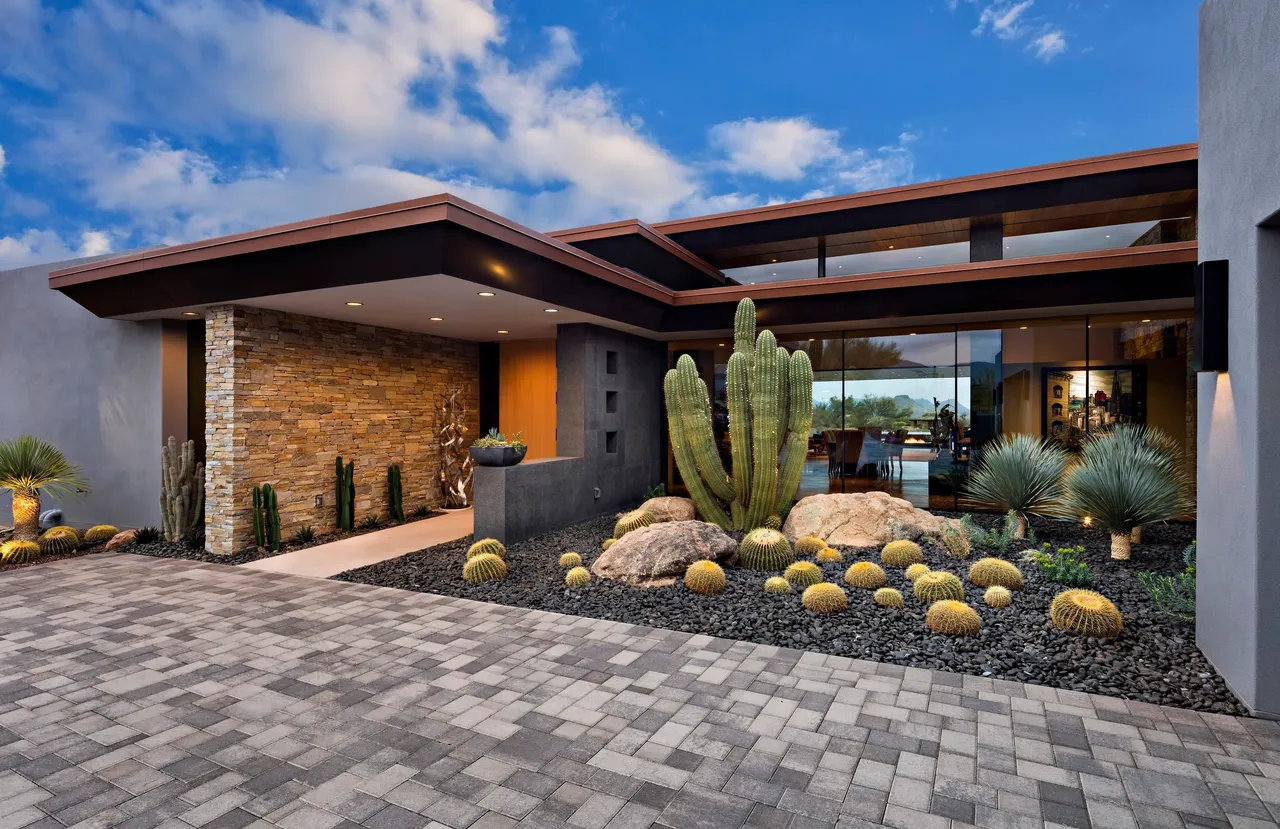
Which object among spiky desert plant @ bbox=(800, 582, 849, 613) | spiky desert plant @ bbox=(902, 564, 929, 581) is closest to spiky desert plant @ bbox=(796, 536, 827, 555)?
spiky desert plant @ bbox=(902, 564, 929, 581)

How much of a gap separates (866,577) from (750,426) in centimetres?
265

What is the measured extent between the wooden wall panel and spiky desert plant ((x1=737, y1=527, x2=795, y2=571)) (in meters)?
5.57

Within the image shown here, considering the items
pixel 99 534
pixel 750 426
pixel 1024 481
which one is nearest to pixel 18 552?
pixel 99 534

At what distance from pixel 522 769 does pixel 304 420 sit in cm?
709

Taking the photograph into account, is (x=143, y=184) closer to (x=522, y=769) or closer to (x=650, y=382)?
(x=650, y=382)

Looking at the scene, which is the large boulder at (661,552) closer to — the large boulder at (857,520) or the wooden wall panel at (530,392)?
the large boulder at (857,520)

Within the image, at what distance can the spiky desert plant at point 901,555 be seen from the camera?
6.45 meters

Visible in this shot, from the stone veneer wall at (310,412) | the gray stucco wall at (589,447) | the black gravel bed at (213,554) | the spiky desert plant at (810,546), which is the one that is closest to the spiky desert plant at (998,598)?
the spiky desert plant at (810,546)

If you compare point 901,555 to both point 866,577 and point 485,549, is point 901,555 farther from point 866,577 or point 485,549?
point 485,549

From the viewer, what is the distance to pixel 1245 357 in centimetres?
350

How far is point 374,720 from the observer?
11.3ft

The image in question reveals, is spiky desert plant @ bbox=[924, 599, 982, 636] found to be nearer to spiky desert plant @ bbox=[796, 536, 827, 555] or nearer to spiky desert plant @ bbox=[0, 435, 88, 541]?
spiky desert plant @ bbox=[796, 536, 827, 555]

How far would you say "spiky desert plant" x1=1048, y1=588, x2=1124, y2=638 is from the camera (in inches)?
176

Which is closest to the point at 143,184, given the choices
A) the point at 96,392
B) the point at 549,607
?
the point at 96,392
